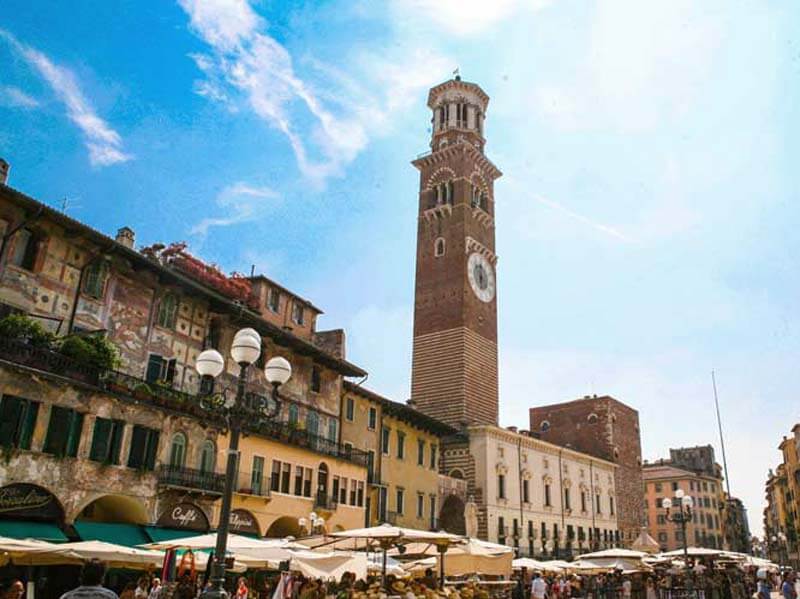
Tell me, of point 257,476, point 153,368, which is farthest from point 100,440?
point 257,476

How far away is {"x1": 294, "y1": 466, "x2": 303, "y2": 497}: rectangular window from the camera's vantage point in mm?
27922

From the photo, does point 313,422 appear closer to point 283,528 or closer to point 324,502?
point 324,502

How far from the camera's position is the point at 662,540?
87625 millimetres

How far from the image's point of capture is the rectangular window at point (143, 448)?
21.2 meters

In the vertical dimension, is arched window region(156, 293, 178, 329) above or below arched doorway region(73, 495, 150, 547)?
above

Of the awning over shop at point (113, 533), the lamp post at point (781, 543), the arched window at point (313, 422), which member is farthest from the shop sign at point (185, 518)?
the lamp post at point (781, 543)

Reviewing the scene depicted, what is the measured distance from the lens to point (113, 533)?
19.8m

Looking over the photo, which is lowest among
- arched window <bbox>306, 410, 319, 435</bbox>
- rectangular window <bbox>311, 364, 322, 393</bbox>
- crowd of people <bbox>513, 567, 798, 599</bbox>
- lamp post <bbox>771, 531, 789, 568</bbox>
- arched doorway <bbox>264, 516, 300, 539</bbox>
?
crowd of people <bbox>513, 567, 798, 599</bbox>

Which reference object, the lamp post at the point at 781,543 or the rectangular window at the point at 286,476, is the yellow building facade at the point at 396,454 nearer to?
the rectangular window at the point at 286,476

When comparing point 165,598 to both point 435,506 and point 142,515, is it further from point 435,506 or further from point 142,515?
point 435,506

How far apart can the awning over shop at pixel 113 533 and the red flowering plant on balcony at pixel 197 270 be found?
10396 millimetres

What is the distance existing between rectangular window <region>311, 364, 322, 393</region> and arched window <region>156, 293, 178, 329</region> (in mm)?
8481

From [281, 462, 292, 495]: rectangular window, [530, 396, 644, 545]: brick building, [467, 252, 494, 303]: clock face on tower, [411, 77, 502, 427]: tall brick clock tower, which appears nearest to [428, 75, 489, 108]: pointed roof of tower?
[411, 77, 502, 427]: tall brick clock tower

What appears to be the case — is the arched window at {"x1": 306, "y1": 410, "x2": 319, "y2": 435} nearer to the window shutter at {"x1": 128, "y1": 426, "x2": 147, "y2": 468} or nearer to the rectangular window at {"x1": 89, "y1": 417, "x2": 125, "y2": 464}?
the window shutter at {"x1": 128, "y1": 426, "x2": 147, "y2": 468}
